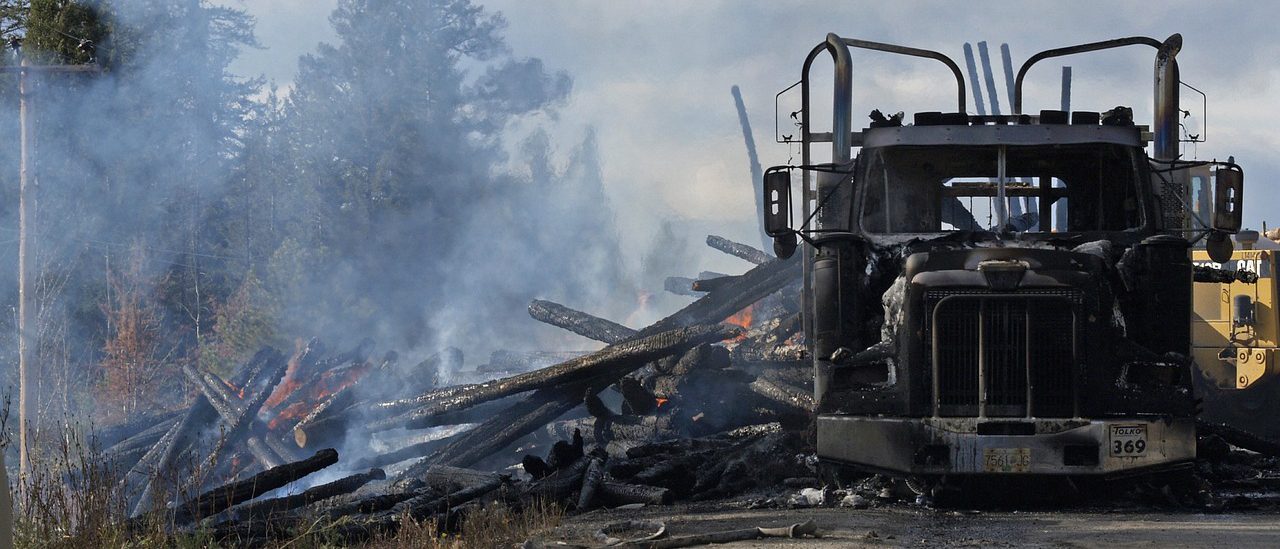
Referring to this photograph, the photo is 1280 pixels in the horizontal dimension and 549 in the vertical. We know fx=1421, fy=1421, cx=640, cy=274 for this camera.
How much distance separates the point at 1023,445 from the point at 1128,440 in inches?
26.9

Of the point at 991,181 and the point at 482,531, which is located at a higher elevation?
the point at 991,181

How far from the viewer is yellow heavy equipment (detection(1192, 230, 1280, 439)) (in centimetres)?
1855

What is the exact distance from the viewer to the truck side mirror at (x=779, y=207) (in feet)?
34.0

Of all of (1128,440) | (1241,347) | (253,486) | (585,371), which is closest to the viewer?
(1128,440)

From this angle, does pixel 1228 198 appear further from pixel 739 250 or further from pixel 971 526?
pixel 739 250

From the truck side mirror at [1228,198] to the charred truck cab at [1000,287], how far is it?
14mm

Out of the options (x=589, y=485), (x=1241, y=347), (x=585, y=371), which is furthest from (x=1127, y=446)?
(x=1241, y=347)

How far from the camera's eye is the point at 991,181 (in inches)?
437

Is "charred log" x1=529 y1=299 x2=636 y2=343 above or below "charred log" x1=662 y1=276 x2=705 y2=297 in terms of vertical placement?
below

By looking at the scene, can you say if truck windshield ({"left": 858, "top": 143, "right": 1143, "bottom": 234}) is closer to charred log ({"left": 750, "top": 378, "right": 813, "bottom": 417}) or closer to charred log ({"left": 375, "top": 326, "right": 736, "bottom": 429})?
charred log ({"left": 750, "top": 378, "right": 813, "bottom": 417})

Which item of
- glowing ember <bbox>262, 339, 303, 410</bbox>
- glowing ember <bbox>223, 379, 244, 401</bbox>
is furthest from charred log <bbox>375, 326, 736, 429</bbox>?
glowing ember <bbox>262, 339, 303, 410</bbox>

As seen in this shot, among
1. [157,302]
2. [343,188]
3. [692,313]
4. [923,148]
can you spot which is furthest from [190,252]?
[923,148]

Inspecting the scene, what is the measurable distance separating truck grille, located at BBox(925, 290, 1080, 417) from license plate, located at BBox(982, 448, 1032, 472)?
0.96ft

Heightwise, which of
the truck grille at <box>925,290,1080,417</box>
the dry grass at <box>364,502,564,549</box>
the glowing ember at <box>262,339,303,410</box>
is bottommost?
the dry grass at <box>364,502,564,549</box>
